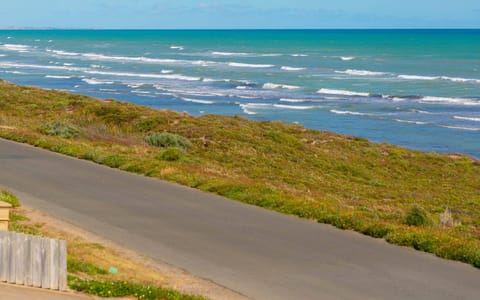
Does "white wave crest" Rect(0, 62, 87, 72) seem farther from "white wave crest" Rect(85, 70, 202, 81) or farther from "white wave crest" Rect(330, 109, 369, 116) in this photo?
"white wave crest" Rect(330, 109, 369, 116)

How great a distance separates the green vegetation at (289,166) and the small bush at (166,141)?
100 millimetres

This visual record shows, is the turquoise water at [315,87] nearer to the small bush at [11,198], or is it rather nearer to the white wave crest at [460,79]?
the white wave crest at [460,79]

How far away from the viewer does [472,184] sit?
30812mm

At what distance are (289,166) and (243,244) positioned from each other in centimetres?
1556

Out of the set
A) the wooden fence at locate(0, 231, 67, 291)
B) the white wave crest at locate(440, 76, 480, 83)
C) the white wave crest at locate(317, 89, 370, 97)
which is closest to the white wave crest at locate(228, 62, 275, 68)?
the white wave crest at locate(440, 76, 480, 83)

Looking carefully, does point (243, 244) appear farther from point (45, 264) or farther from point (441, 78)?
point (441, 78)

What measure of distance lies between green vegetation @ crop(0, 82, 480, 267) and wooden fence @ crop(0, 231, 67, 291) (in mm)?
7077

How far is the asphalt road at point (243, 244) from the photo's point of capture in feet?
43.0

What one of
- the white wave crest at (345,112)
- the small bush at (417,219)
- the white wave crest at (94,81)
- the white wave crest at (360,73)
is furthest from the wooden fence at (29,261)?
the white wave crest at (360,73)

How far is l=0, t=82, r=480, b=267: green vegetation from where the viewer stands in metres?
17.8

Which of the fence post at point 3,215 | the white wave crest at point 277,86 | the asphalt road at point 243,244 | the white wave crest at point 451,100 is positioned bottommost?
the white wave crest at point 277,86

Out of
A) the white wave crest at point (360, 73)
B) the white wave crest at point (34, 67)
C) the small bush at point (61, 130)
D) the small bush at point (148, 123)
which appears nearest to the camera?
the small bush at point (61, 130)

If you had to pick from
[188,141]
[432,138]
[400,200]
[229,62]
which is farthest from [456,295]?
[229,62]

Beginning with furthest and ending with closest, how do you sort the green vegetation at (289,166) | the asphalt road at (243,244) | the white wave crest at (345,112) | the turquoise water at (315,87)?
the white wave crest at (345,112), the turquoise water at (315,87), the green vegetation at (289,166), the asphalt road at (243,244)
